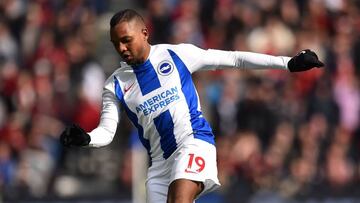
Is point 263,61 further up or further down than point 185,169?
further up

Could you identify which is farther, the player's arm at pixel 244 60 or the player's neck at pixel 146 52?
the player's neck at pixel 146 52

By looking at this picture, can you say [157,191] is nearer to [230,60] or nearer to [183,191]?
[183,191]

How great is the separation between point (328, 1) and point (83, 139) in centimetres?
1101

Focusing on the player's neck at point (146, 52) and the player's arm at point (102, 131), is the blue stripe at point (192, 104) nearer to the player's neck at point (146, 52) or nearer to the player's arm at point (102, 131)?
the player's neck at point (146, 52)

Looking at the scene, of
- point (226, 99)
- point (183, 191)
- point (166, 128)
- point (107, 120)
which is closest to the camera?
point (183, 191)

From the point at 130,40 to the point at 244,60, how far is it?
3.27 feet

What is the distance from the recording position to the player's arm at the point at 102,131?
10234 mm

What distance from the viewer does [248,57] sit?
10.6m

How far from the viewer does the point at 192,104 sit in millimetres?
10617

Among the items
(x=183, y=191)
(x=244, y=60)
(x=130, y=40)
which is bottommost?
(x=183, y=191)

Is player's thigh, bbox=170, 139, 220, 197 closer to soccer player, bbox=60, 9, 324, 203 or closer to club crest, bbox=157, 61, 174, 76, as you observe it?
soccer player, bbox=60, 9, 324, 203

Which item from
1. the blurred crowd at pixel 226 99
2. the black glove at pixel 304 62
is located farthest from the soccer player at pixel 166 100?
the blurred crowd at pixel 226 99

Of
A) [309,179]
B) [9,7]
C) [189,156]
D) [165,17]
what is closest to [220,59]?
[189,156]

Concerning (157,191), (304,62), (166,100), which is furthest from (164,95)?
(304,62)
